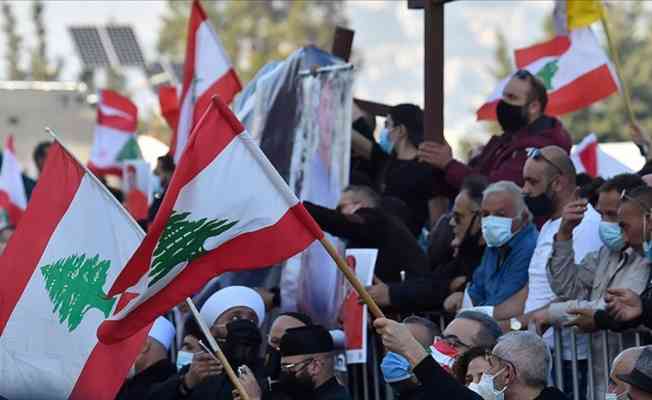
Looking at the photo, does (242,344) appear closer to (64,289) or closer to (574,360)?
(64,289)

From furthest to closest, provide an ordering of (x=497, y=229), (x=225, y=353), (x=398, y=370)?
(x=225, y=353) < (x=497, y=229) < (x=398, y=370)

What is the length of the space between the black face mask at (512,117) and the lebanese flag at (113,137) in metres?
6.96

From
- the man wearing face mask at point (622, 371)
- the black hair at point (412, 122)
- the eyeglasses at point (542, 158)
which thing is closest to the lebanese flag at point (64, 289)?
the eyeglasses at point (542, 158)

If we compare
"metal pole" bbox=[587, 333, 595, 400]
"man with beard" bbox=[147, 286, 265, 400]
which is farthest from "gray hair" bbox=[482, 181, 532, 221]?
"man with beard" bbox=[147, 286, 265, 400]

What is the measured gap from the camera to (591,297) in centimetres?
1027

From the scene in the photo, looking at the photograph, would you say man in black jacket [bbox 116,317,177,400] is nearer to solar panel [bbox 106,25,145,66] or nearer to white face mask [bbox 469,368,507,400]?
white face mask [bbox 469,368,507,400]

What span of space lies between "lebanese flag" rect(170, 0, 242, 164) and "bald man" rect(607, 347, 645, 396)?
6.69 meters

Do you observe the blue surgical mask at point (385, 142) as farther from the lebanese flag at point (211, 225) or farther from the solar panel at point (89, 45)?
the solar panel at point (89, 45)

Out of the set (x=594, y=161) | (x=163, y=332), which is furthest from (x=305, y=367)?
(x=594, y=161)

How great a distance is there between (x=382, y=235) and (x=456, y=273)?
1.64 feet

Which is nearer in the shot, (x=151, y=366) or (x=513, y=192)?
(x=513, y=192)

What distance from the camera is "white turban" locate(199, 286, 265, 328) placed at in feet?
38.2

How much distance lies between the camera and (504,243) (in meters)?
10.8

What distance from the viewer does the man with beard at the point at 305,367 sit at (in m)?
10.6
